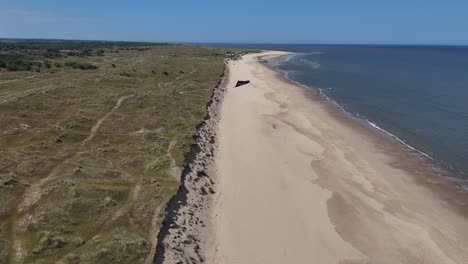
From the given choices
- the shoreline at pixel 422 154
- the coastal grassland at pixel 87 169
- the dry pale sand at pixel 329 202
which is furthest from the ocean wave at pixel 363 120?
the coastal grassland at pixel 87 169

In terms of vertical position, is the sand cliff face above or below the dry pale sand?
above

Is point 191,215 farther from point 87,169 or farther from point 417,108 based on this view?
point 417,108

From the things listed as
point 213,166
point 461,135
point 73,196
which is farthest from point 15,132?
point 461,135

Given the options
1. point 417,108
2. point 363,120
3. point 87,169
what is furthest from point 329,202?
point 417,108

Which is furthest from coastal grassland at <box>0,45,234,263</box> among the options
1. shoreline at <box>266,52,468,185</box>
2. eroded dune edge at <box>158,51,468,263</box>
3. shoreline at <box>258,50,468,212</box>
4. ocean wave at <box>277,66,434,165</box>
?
ocean wave at <box>277,66,434,165</box>

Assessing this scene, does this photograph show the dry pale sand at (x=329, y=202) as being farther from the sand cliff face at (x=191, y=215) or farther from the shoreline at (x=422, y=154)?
the shoreline at (x=422, y=154)

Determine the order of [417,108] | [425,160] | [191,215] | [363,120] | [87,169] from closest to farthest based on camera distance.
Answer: [191,215] < [87,169] < [425,160] < [363,120] < [417,108]

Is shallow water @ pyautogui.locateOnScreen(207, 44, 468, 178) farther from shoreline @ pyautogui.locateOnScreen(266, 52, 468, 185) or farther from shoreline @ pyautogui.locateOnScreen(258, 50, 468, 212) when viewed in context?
shoreline @ pyautogui.locateOnScreen(258, 50, 468, 212)
